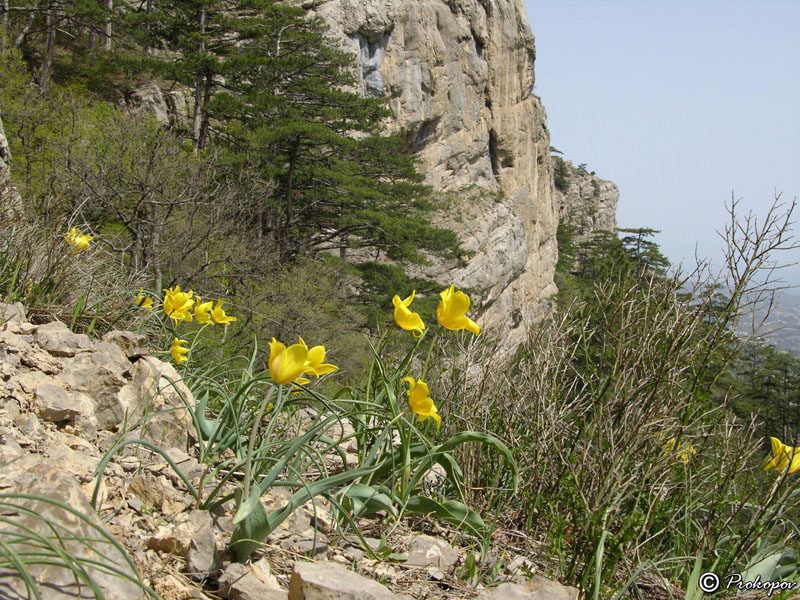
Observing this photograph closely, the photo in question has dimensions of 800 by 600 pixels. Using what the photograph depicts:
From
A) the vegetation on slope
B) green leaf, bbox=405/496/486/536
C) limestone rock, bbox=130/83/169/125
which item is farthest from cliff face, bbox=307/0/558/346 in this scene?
green leaf, bbox=405/496/486/536

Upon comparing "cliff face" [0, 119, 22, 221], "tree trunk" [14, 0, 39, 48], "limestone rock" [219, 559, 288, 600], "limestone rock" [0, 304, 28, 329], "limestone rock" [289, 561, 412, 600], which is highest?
"tree trunk" [14, 0, 39, 48]

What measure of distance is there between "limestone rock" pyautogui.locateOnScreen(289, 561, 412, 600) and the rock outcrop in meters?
59.9

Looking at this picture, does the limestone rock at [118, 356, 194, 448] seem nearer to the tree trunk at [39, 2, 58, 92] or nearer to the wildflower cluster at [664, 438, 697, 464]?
the wildflower cluster at [664, 438, 697, 464]

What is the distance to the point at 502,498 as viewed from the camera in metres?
2.21

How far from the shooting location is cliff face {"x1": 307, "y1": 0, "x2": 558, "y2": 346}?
2770 centimetres

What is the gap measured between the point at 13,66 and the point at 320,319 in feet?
26.2

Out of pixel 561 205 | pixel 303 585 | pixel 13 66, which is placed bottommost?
pixel 303 585

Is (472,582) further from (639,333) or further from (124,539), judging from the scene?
(639,333)

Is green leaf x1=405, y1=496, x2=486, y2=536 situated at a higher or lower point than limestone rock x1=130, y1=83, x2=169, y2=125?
lower

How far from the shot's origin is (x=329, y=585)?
131 cm

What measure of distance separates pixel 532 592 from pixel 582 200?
67555mm

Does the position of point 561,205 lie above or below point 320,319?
above

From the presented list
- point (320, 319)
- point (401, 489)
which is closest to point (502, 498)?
point (401, 489)

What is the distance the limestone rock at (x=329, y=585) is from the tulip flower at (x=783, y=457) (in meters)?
1.46
